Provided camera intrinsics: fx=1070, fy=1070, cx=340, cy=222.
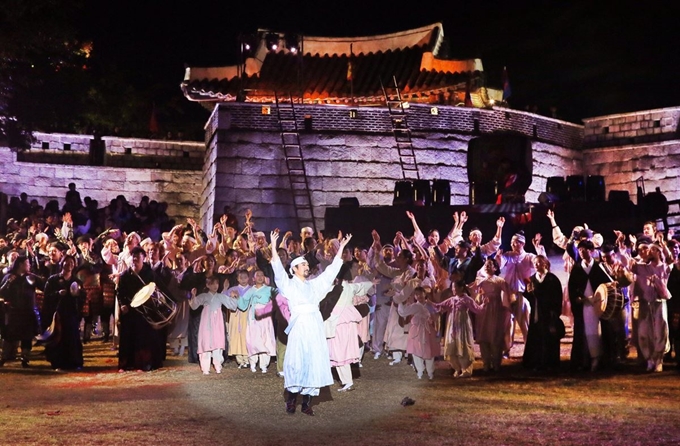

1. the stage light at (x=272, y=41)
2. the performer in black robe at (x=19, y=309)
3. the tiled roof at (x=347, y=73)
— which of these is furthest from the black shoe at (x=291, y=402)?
the stage light at (x=272, y=41)

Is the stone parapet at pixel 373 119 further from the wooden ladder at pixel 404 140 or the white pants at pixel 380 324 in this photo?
the white pants at pixel 380 324

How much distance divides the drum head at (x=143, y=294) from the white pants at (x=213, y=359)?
1.03 meters

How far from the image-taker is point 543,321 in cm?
1374

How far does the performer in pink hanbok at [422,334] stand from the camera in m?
13.2

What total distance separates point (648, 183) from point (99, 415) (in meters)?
20.1

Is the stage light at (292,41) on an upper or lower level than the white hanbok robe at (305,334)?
upper

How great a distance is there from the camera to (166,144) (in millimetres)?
28453

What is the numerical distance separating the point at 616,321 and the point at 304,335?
206 inches

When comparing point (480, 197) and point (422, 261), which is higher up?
point (480, 197)

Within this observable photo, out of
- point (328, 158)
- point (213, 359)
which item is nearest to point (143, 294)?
point (213, 359)

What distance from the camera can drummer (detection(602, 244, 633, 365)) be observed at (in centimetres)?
1360

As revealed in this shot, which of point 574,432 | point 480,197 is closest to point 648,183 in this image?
point 480,197

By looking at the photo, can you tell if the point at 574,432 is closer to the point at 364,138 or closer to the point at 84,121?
the point at 364,138

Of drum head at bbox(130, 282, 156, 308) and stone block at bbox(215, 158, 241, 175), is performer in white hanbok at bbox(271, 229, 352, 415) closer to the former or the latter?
drum head at bbox(130, 282, 156, 308)
